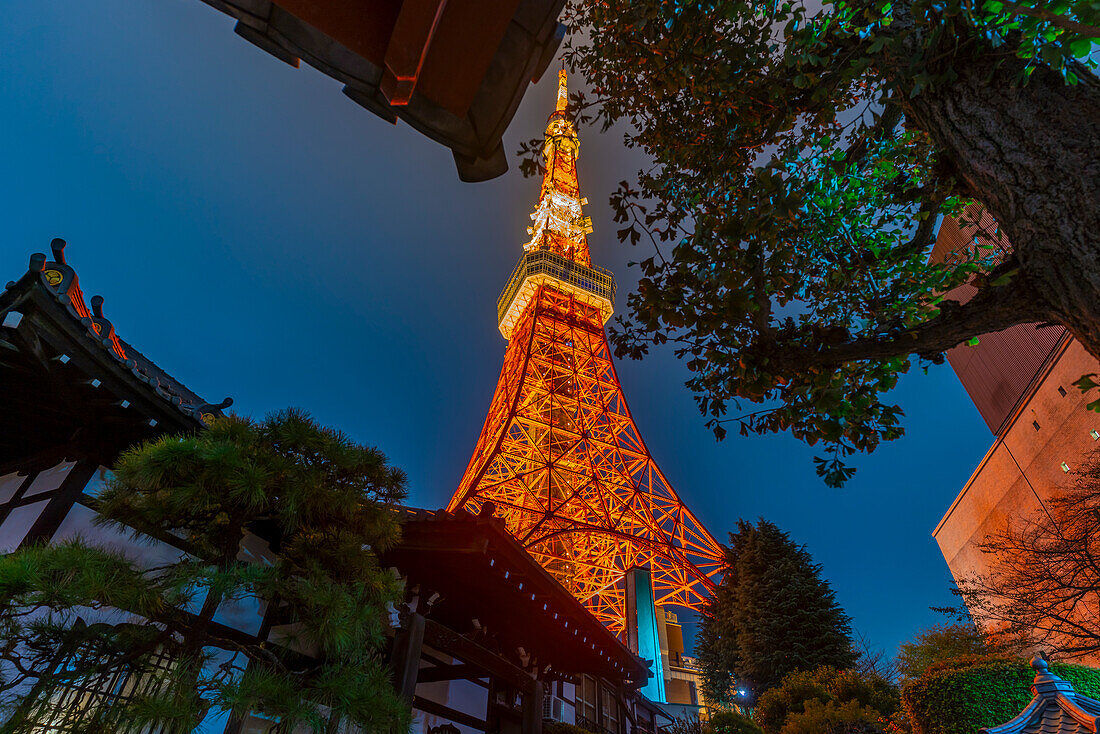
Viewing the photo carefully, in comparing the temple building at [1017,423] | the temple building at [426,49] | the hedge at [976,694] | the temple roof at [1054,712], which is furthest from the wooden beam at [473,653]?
the temple building at [1017,423]

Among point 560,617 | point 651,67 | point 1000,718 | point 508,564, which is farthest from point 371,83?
point 1000,718

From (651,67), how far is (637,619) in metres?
17.6

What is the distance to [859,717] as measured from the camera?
36.0 feet

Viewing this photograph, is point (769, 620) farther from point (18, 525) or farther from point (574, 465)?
point (18, 525)

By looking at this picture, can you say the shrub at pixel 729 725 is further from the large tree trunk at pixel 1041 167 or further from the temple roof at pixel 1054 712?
the large tree trunk at pixel 1041 167

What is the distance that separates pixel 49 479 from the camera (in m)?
4.48

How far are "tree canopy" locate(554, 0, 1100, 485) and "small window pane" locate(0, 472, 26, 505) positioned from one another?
5301 mm

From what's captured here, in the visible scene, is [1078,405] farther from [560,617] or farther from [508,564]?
[508,564]

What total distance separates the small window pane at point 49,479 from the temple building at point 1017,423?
52.8 ft

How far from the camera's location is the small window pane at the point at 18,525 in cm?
424

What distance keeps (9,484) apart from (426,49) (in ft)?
19.1

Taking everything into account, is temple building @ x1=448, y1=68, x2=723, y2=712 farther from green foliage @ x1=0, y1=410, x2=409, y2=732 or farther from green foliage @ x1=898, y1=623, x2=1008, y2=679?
green foliage @ x1=0, y1=410, x2=409, y2=732

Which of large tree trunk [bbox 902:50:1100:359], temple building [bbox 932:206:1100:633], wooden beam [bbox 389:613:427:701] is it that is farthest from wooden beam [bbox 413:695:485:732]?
temple building [bbox 932:206:1100:633]

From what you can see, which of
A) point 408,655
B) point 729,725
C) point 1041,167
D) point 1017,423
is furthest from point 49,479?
point 1017,423
